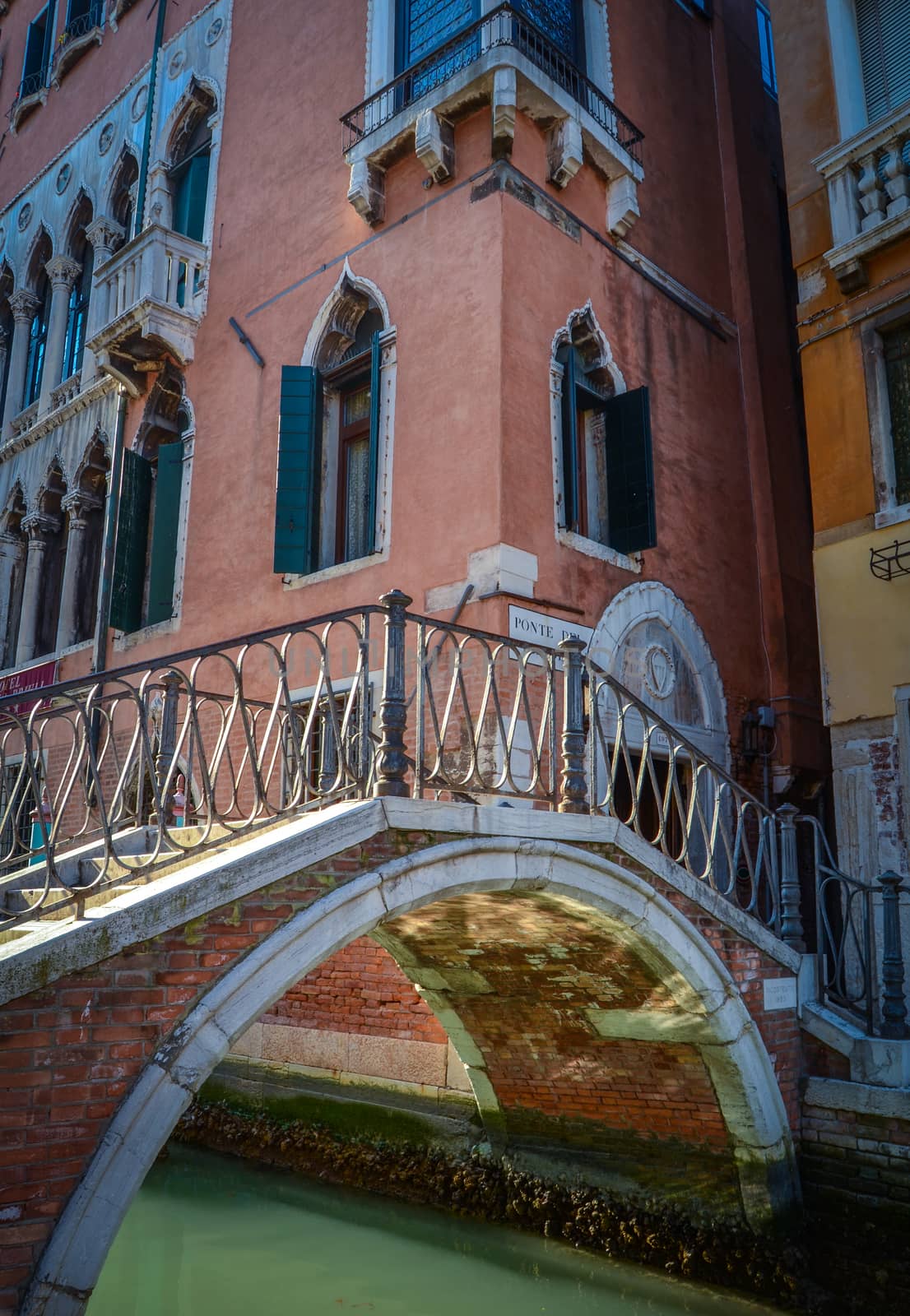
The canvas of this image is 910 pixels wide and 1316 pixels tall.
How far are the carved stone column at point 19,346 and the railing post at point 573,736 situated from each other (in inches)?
404

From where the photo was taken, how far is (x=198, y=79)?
10.8 meters

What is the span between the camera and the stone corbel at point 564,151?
7.94 meters

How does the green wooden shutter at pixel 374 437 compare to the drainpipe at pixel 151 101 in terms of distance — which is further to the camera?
the drainpipe at pixel 151 101

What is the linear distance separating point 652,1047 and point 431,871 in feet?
8.26

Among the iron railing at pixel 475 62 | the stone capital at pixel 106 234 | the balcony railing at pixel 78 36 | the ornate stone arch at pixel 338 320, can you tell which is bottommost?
the ornate stone arch at pixel 338 320

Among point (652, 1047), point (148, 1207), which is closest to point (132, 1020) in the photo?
point (652, 1047)

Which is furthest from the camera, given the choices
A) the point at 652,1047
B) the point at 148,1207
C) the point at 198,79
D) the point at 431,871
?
the point at 198,79

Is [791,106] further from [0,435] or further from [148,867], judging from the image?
[0,435]

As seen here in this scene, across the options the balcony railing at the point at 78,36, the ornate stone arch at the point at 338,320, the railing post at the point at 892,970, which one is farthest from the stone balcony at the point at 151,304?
the railing post at the point at 892,970

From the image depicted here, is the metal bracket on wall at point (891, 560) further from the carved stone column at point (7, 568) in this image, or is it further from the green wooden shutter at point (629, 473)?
the carved stone column at point (7, 568)

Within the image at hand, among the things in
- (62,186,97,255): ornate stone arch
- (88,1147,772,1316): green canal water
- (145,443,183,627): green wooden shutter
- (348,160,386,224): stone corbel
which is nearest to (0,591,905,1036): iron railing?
(145,443,183,627): green wooden shutter

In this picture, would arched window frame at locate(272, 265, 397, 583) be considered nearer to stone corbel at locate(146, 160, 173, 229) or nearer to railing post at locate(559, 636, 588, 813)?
railing post at locate(559, 636, 588, 813)

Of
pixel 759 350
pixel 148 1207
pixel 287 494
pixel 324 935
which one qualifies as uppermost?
pixel 759 350

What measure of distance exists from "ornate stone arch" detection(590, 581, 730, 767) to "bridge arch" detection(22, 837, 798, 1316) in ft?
7.83
